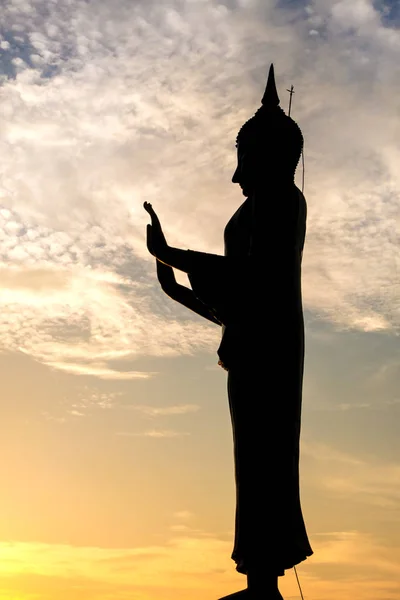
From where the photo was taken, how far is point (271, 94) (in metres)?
9.37

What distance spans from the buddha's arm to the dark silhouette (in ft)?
0.67

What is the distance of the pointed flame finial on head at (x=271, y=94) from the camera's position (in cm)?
934

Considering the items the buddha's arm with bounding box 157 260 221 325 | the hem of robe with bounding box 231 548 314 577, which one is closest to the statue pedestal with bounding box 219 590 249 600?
the hem of robe with bounding box 231 548 314 577

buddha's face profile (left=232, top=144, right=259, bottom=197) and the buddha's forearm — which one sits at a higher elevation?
buddha's face profile (left=232, top=144, right=259, bottom=197)

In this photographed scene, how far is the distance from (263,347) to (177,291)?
4.24 ft

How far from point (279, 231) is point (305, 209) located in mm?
569

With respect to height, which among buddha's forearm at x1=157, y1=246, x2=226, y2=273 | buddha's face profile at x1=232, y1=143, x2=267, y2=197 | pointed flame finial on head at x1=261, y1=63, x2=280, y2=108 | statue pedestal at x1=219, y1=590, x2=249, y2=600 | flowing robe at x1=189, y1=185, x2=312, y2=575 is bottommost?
statue pedestal at x1=219, y1=590, x2=249, y2=600

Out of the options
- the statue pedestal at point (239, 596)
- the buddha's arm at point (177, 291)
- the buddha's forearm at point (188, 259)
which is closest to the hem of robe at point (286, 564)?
the statue pedestal at point (239, 596)

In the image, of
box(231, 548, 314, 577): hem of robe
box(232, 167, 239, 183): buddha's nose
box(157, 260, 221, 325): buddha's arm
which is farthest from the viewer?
box(232, 167, 239, 183): buddha's nose

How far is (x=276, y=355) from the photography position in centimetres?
846

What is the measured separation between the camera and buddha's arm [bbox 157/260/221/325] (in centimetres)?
918

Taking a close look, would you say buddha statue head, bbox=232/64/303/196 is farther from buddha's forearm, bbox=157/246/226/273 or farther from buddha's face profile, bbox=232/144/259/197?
buddha's forearm, bbox=157/246/226/273

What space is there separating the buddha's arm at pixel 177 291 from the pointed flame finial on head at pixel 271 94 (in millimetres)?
2093

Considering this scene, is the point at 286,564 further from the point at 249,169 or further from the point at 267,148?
the point at 267,148
